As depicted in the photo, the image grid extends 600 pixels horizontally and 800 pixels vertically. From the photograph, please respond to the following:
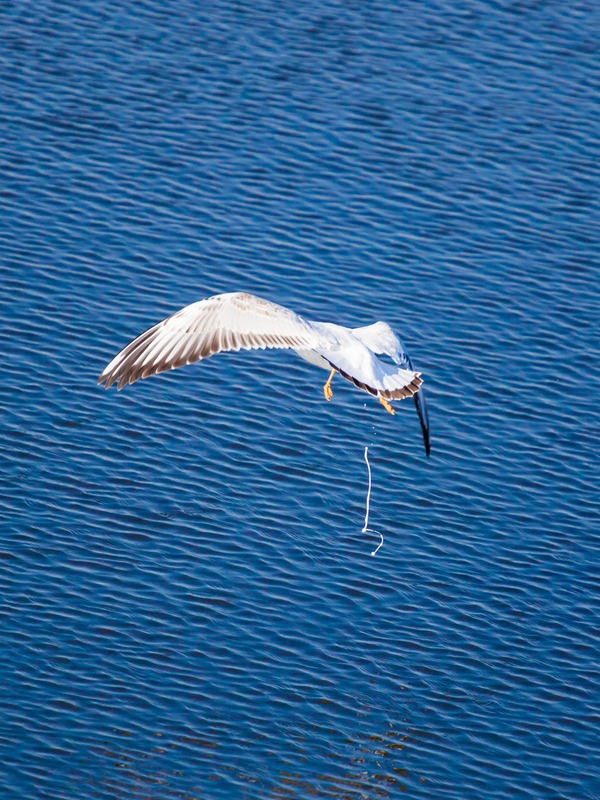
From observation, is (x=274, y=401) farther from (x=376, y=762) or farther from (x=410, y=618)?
(x=376, y=762)

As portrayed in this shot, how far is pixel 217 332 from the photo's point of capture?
40.4 feet

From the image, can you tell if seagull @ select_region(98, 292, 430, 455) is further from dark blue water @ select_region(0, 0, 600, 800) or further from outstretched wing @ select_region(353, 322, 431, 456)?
dark blue water @ select_region(0, 0, 600, 800)

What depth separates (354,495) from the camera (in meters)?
15.4

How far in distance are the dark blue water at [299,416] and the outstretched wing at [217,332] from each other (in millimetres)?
Result: 2513

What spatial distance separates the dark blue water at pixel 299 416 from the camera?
12273mm

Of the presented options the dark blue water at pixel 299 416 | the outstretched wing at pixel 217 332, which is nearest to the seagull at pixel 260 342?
the outstretched wing at pixel 217 332

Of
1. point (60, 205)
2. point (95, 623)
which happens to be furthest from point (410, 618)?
point (60, 205)

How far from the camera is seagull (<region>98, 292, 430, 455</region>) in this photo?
463 inches

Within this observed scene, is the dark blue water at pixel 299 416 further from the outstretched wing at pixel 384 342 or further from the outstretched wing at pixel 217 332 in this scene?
the outstretched wing at pixel 384 342

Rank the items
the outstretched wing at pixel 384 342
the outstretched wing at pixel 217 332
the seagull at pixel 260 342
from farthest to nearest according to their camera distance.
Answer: the outstretched wing at pixel 384 342, the outstretched wing at pixel 217 332, the seagull at pixel 260 342

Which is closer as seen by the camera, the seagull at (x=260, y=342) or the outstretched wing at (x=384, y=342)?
the seagull at (x=260, y=342)

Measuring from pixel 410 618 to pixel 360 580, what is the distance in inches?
28.6

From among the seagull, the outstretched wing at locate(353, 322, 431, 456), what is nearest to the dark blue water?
the seagull

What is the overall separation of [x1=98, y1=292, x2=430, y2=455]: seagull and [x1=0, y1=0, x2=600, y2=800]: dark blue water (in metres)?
2.47
